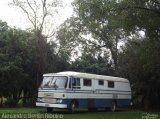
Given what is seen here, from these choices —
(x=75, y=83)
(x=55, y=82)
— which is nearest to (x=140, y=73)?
(x=75, y=83)

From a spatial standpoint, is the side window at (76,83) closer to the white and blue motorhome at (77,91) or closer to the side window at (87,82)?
the white and blue motorhome at (77,91)

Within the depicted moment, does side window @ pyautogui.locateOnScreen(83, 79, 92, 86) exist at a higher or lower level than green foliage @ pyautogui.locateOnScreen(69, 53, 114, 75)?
lower

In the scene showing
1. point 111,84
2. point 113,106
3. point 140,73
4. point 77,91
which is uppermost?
point 140,73

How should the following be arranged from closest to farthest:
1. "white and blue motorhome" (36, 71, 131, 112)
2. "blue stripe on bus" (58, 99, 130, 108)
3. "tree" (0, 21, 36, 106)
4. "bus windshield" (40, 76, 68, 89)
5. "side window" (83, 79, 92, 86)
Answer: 1. "white and blue motorhome" (36, 71, 131, 112)
2. "bus windshield" (40, 76, 68, 89)
3. "blue stripe on bus" (58, 99, 130, 108)
4. "side window" (83, 79, 92, 86)
5. "tree" (0, 21, 36, 106)

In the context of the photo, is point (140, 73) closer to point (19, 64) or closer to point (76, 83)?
point (76, 83)

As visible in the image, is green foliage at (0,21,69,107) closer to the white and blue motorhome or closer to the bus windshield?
the bus windshield

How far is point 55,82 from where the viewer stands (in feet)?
75.8

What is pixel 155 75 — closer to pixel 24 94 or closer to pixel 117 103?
pixel 117 103

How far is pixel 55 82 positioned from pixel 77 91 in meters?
1.78

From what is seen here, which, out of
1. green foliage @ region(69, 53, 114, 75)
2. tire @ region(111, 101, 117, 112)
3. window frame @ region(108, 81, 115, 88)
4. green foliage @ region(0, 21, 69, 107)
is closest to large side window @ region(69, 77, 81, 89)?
window frame @ region(108, 81, 115, 88)

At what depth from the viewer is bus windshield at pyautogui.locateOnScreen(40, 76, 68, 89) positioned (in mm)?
22919

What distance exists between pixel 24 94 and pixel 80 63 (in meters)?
7.05

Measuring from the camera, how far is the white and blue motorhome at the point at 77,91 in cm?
2259

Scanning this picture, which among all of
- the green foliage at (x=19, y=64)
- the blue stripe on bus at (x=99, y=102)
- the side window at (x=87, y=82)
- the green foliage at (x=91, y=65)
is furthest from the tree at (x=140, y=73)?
the green foliage at (x=19, y=64)
